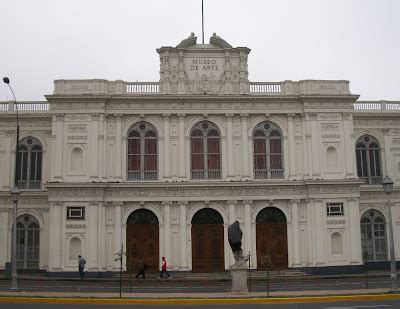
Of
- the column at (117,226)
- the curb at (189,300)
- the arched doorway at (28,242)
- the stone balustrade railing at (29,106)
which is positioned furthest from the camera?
the stone balustrade railing at (29,106)

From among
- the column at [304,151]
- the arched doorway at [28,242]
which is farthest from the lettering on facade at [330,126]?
the arched doorway at [28,242]

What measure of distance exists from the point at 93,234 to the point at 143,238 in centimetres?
329

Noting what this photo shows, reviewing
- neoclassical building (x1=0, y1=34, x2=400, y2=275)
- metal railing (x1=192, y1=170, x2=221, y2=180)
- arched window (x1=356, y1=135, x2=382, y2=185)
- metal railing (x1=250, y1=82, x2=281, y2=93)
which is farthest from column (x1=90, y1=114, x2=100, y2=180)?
arched window (x1=356, y1=135, x2=382, y2=185)

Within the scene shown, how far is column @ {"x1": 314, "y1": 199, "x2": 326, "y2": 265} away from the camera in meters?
36.7

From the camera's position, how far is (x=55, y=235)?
36.1 metres

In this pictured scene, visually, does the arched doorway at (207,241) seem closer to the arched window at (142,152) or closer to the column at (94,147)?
the arched window at (142,152)

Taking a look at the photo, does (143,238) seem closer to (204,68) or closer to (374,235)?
(204,68)

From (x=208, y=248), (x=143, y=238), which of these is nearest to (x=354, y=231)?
(x=208, y=248)

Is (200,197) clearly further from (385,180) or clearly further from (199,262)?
(385,180)

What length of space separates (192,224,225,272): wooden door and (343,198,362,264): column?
849 centimetres

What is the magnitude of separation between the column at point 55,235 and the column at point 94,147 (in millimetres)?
2899

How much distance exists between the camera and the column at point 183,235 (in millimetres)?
36438

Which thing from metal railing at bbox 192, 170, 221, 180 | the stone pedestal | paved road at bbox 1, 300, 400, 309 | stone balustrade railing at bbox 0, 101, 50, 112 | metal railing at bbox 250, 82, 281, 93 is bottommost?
paved road at bbox 1, 300, 400, 309

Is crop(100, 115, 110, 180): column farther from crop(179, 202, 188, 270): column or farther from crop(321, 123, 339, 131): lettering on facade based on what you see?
crop(321, 123, 339, 131): lettering on facade
